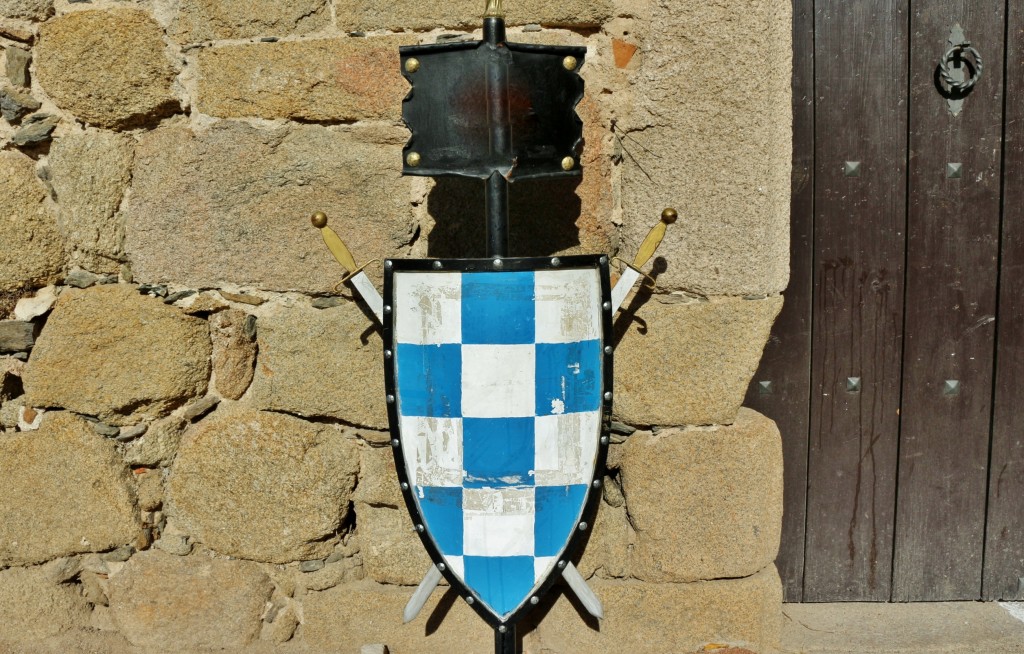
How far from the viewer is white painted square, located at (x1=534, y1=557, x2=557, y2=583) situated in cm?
164

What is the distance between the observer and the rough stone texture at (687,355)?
5.65 feet

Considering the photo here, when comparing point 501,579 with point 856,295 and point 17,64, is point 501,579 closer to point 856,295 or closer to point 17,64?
point 856,295

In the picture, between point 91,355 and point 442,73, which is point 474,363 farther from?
point 91,355

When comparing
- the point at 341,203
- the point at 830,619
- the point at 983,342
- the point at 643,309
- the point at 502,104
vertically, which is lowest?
the point at 830,619

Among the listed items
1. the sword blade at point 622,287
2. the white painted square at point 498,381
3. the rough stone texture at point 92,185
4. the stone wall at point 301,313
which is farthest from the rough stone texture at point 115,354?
the sword blade at point 622,287

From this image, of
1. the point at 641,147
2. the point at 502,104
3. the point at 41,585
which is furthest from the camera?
the point at 41,585

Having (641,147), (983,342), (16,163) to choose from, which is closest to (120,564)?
(16,163)

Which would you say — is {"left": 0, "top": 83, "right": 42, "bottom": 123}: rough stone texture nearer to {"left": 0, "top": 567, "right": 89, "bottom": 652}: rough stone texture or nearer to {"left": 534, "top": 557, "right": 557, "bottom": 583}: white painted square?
{"left": 0, "top": 567, "right": 89, "bottom": 652}: rough stone texture

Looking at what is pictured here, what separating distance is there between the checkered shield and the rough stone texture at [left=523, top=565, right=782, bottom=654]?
10.8 inches

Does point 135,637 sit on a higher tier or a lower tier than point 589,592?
lower

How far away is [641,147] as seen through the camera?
5.60ft

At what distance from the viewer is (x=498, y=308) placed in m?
1.51

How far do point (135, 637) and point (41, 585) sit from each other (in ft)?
0.77

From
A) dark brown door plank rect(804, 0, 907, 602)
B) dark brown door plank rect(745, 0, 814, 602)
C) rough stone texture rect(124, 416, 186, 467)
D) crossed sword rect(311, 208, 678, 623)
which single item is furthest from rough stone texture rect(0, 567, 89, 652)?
dark brown door plank rect(804, 0, 907, 602)
